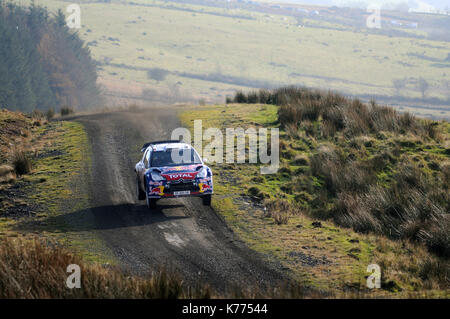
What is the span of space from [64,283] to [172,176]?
7218 millimetres

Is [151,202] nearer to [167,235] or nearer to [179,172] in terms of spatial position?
[179,172]

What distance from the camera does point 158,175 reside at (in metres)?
15.5

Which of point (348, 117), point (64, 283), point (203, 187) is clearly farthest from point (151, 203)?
point (348, 117)

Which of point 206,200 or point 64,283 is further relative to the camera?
point 206,200

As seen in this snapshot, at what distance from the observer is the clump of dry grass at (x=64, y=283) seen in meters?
8.10

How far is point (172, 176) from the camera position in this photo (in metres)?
15.4

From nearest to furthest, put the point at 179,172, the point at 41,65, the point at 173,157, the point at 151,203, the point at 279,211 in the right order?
the point at 179,172, the point at 151,203, the point at 279,211, the point at 173,157, the point at 41,65

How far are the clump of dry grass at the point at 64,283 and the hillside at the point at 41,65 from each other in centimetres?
7812

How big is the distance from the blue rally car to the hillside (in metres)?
71.5

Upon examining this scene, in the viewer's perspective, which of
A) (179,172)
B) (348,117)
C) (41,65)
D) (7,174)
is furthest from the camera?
(41,65)

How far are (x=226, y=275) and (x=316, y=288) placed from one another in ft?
6.16

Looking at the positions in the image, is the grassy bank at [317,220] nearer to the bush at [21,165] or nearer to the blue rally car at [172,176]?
the blue rally car at [172,176]

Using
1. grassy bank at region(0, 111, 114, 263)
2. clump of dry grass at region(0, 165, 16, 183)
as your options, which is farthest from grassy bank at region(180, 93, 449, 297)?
clump of dry grass at region(0, 165, 16, 183)
